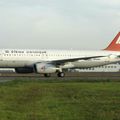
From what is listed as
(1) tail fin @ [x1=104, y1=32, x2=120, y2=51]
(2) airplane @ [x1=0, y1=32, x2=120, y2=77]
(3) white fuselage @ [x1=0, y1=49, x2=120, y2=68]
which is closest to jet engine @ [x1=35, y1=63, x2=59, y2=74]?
(2) airplane @ [x1=0, y1=32, x2=120, y2=77]

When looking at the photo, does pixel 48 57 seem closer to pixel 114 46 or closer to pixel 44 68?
pixel 44 68

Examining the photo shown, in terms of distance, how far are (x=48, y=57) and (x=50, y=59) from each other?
356 millimetres

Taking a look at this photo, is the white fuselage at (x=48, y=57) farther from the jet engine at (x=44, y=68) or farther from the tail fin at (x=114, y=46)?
the jet engine at (x=44, y=68)

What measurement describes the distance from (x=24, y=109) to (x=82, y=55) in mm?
41424

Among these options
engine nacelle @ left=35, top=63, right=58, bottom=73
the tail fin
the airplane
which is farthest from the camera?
the tail fin

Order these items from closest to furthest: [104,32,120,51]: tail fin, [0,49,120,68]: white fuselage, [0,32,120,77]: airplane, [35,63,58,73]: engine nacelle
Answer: [35,63,58,73]: engine nacelle, [0,32,120,77]: airplane, [0,49,120,68]: white fuselage, [104,32,120,51]: tail fin

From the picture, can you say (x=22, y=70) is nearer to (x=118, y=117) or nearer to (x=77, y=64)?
(x=77, y=64)

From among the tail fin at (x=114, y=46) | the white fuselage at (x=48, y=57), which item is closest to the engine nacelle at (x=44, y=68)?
the white fuselage at (x=48, y=57)

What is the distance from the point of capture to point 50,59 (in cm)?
5338

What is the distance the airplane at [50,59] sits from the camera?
50562 mm

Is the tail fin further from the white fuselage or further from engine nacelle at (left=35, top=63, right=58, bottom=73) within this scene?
engine nacelle at (left=35, top=63, right=58, bottom=73)

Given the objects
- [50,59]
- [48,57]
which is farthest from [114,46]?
→ [48,57]

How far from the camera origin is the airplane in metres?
50.6

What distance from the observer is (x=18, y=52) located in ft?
168
